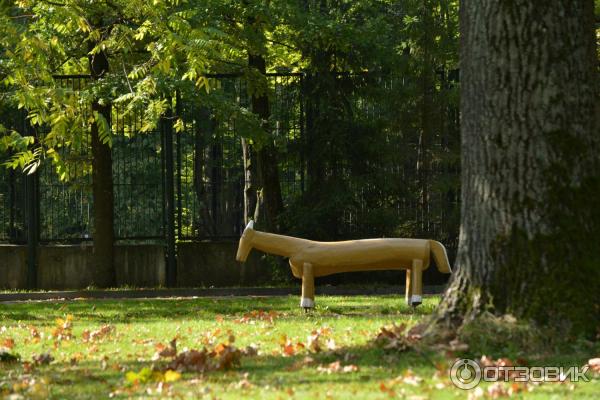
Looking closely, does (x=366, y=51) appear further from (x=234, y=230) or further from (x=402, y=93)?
(x=234, y=230)

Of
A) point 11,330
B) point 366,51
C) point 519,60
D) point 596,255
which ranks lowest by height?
point 11,330

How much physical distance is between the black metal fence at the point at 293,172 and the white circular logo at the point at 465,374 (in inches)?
481

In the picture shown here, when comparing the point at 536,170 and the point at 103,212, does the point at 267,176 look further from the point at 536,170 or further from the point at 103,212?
the point at 536,170

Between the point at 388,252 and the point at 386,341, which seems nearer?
the point at 386,341

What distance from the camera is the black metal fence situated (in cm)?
1997

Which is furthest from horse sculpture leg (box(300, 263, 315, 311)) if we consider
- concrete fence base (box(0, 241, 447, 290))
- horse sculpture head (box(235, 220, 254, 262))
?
concrete fence base (box(0, 241, 447, 290))


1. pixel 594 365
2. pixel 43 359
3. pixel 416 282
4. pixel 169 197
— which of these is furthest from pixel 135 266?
pixel 594 365

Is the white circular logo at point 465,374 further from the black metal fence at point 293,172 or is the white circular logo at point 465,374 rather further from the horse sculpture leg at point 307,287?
the black metal fence at point 293,172

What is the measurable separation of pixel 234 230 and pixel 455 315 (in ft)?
40.3

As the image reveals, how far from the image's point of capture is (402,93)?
20.1 m

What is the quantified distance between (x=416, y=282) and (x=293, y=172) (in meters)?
7.92

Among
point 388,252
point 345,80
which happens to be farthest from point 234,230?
point 388,252

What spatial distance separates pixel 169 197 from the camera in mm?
20219

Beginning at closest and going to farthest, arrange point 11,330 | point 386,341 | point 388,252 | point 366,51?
point 386,341 < point 11,330 < point 388,252 < point 366,51
